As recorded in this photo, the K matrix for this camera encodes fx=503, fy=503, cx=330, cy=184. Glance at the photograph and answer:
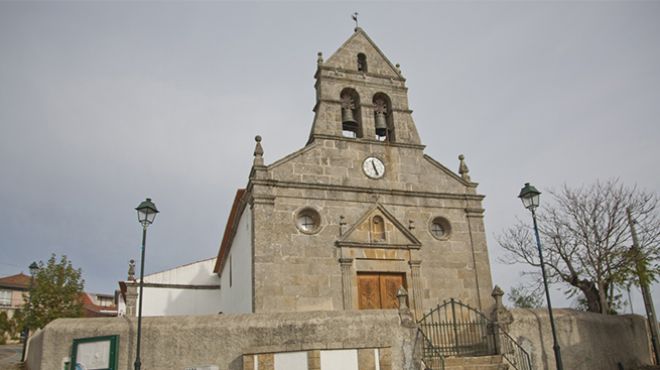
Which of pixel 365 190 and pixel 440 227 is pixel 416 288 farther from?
pixel 365 190

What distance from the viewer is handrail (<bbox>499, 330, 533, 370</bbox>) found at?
11.3 m

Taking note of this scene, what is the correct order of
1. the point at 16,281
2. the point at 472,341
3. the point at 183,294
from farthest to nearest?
the point at 16,281
the point at 183,294
the point at 472,341

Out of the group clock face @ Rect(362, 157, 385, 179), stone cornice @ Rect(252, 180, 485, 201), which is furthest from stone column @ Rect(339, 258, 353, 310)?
clock face @ Rect(362, 157, 385, 179)

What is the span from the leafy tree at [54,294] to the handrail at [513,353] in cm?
1531

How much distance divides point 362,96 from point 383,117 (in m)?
1.08

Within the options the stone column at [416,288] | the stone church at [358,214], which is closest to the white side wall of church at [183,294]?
the stone church at [358,214]

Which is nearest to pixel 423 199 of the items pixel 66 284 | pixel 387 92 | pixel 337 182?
pixel 337 182

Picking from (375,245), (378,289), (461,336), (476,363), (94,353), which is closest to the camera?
(94,353)

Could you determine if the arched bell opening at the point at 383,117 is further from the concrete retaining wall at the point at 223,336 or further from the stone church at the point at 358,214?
the concrete retaining wall at the point at 223,336

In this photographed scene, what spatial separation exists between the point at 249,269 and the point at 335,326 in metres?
5.13

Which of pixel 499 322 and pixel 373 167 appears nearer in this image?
pixel 499 322

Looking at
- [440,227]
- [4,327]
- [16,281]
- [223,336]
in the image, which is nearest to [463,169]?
[440,227]

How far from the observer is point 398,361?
10.5 m

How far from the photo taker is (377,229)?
15.7 meters
